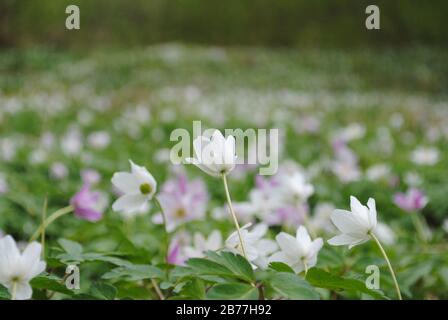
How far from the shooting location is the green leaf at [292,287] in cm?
79

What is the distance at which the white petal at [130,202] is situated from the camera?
1.01m

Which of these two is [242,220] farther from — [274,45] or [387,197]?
[274,45]

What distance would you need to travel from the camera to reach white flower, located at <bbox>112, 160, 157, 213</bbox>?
99cm

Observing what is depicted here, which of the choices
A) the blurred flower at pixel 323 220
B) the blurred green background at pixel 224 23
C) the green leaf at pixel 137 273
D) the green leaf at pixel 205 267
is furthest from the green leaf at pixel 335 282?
the blurred green background at pixel 224 23

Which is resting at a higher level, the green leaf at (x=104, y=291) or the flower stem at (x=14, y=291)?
the flower stem at (x=14, y=291)

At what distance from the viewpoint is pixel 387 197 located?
10.4 feet

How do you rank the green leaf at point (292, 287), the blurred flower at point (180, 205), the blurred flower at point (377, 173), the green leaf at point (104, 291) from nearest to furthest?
the green leaf at point (292, 287) → the green leaf at point (104, 291) → the blurred flower at point (180, 205) → the blurred flower at point (377, 173)

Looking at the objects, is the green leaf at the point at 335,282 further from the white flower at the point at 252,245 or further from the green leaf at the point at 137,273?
the green leaf at the point at 137,273

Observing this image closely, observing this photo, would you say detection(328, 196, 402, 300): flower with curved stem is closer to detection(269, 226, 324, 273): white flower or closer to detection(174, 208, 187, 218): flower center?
detection(269, 226, 324, 273): white flower

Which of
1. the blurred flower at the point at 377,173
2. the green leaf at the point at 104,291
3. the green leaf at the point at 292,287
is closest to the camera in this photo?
the green leaf at the point at 292,287

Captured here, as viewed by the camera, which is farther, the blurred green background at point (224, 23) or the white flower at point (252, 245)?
the blurred green background at point (224, 23)

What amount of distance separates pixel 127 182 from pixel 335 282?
41 cm

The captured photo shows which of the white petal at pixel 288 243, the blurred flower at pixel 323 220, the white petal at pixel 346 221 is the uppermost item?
the white petal at pixel 346 221

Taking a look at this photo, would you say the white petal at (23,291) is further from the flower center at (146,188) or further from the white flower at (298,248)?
the white flower at (298,248)
